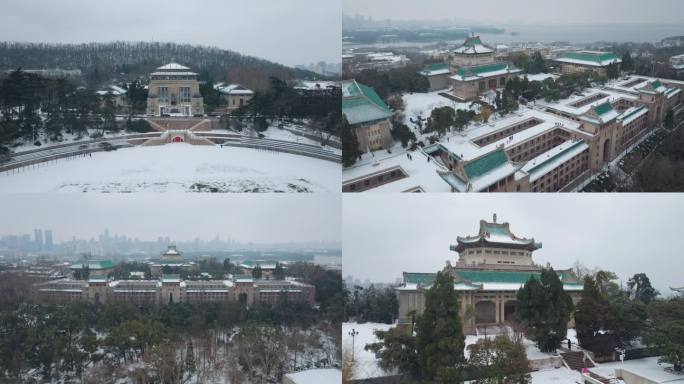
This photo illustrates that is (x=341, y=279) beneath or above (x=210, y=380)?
above

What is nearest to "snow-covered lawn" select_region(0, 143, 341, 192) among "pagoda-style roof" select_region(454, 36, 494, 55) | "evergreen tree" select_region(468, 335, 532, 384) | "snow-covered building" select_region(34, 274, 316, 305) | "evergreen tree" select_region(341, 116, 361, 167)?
"evergreen tree" select_region(341, 116, 361, 167)

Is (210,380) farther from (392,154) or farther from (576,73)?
(576,73)

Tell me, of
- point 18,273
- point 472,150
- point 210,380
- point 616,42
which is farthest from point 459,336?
point 18,273

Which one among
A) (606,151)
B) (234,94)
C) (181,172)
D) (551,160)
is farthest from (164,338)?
(606,151)

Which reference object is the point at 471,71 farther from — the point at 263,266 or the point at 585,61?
the point at 263,266

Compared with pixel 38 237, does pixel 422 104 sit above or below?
above
